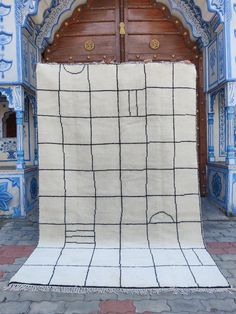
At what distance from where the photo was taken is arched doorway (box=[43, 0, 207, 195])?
16.2 feet

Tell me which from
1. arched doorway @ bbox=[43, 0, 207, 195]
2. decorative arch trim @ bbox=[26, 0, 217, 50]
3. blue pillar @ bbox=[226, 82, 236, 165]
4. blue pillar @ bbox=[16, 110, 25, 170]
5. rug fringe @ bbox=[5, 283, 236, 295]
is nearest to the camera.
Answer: rug fringe @ bbox=[5, 283, 236, 295]

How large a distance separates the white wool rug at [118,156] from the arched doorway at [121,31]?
7.21 feet

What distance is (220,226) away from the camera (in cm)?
376

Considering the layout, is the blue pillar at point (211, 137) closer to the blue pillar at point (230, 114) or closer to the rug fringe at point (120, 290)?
the blue pillar at point (230, 114)

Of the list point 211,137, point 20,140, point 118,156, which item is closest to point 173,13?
point 211,137

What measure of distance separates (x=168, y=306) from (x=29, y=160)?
11.7 ft

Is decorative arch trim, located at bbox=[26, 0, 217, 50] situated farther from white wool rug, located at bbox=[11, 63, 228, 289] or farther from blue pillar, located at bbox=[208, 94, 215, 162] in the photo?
white wool rug, located at bbox=[11, 63, 228, 289]

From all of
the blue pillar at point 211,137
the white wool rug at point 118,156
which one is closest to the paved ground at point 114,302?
the white wool rug at point 118,156

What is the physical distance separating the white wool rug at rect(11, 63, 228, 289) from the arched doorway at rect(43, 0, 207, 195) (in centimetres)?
220

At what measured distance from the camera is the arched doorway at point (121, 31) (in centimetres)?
493

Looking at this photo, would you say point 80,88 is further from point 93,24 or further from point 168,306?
point 93,24

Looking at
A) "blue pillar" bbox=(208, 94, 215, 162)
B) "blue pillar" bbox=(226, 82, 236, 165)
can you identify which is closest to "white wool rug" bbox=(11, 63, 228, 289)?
"blue pillar" bbox=(226, 82, 236, 165)

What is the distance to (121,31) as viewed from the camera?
194 inches

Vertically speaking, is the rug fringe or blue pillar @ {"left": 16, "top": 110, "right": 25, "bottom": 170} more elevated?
blue pillar @ {"left": 16, "top": 110, "right": 25, "bottom": 170}
